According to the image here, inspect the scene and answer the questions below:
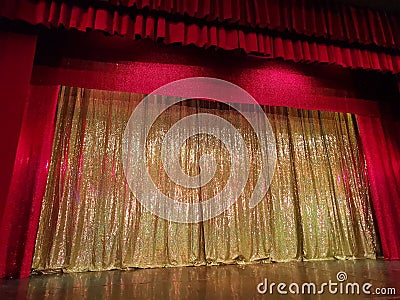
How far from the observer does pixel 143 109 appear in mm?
2836

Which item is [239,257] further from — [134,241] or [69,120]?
[69,120]

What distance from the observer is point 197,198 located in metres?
2.71

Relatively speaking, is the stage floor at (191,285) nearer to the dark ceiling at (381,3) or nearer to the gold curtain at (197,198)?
the gold curtain at (197,198)

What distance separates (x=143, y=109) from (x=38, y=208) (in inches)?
48.4

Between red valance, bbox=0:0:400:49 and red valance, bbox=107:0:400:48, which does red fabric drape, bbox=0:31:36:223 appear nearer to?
red valance, bbox=0:0:400:49

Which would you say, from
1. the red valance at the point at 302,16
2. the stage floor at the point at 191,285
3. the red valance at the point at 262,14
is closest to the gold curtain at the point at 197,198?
the stage floor at the point at 191,285

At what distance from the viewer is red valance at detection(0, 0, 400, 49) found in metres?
1.98

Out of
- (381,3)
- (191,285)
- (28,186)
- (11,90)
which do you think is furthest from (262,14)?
(28,186)

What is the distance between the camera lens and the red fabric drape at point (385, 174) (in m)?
2.64

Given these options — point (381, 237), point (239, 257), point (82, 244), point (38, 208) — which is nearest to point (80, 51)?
point (38, 208)

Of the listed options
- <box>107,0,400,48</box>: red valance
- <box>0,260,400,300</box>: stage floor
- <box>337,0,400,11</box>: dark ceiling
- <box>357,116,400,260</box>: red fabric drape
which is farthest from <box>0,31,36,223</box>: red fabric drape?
<box>357,116,400,260</box>: red fabric drape

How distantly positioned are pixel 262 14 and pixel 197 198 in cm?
159

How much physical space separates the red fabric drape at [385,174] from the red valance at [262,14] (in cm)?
80

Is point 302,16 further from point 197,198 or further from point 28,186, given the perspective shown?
point 28,186
